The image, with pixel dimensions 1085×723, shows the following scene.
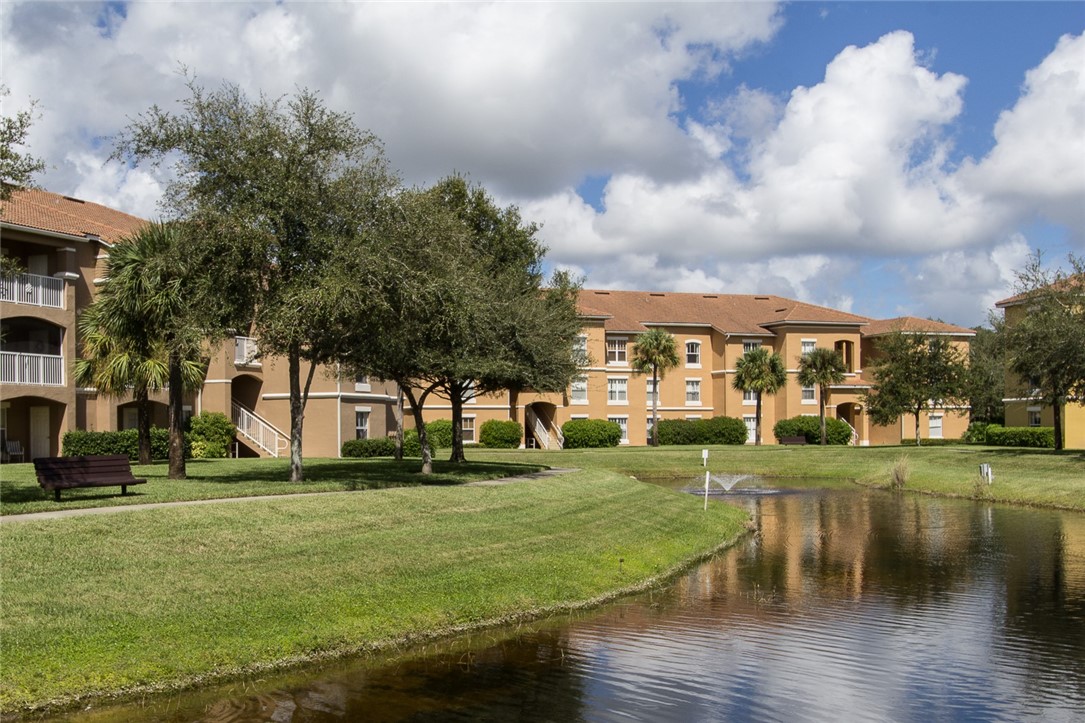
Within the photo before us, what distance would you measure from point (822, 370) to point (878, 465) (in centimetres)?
1757

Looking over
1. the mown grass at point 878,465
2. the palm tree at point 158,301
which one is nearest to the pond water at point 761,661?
the palm tree at point 158,301

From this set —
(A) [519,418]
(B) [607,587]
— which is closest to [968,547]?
(B) [607,587]

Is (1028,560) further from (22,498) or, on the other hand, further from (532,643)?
(22,498)

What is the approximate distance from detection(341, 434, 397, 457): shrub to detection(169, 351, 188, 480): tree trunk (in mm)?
18458

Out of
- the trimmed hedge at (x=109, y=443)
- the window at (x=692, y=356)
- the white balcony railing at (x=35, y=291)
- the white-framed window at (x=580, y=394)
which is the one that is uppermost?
the white balcony railing at (x=35, y=291)

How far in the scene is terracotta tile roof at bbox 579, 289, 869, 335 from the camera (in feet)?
233

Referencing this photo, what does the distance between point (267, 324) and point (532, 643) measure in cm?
1151

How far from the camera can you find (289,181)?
22.4m

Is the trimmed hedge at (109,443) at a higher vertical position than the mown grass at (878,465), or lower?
higher

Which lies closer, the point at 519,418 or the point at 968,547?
the point at 968,547

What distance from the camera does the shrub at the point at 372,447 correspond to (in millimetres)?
45500

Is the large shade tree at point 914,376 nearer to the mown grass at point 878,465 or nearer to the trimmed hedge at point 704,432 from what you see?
the mown grass at point 878,465

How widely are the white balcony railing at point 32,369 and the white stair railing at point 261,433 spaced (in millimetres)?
8633

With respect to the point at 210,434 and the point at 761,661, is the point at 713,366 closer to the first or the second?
the point at 210,434
